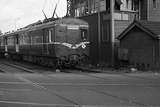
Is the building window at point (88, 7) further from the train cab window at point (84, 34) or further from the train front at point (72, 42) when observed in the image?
the train front at point (72, 42)

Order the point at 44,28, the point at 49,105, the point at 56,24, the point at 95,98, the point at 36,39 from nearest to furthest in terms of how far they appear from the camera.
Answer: the point at 49,105 → the point at 95,98 → the point at 56,24 → the point at 44,28 → the point at 36,39

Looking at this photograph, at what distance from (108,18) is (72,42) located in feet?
20.6

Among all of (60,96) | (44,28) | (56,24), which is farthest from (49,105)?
(44,28)

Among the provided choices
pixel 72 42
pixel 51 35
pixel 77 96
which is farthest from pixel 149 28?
pixel 77 96

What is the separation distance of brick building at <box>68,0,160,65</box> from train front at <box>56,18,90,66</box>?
4.71m

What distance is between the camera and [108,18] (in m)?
27.6

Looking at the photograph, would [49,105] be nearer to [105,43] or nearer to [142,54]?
[142,54]

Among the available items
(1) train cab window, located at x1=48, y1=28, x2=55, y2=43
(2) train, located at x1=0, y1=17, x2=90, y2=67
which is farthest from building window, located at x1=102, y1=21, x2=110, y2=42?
(1) train cab window, located at x1=48, y1=28, x2=55, y2=43

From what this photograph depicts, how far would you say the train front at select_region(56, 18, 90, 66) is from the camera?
22141 mm

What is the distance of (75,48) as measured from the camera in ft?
74.0

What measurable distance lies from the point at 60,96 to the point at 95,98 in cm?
125

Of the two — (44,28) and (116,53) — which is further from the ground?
(44,28)

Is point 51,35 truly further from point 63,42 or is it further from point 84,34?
point 84,34

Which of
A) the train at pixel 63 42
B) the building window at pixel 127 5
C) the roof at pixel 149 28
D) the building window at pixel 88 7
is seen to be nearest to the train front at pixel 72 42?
the train at pixel 63 42
